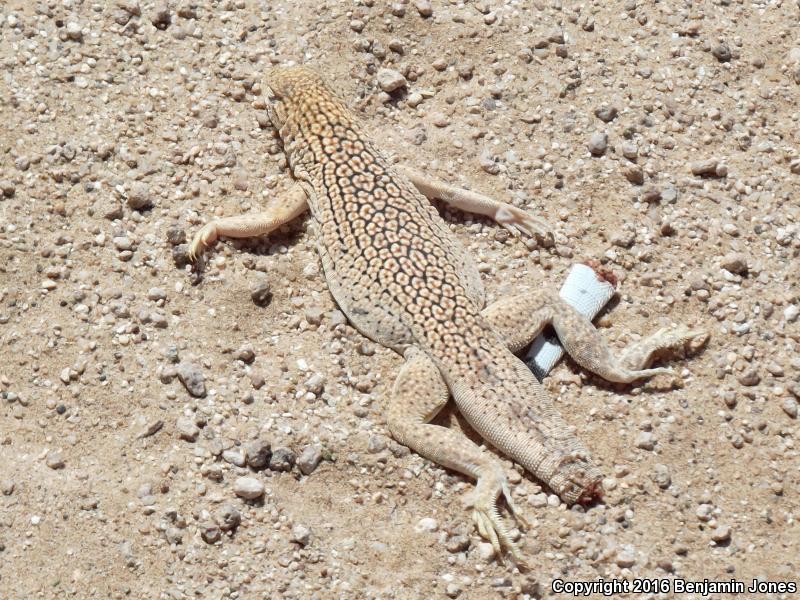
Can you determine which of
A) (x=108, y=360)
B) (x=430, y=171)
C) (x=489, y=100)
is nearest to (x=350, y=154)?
(x=430, y=171)

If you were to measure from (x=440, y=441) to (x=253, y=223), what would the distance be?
76.8 inches

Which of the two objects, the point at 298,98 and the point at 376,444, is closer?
the point at 376,444

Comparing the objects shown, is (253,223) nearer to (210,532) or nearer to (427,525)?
(210,532)

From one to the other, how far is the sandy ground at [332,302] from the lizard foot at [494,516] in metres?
0.09

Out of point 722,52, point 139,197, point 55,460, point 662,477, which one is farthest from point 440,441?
point 722,52

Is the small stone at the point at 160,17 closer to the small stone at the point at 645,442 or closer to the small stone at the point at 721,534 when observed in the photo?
the small stone at the point at 645,442

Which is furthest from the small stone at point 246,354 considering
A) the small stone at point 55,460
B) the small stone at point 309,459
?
the small stone at point 55,460

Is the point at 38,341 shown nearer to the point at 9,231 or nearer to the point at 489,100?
the point at 9,231

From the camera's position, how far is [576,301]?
19.4ft


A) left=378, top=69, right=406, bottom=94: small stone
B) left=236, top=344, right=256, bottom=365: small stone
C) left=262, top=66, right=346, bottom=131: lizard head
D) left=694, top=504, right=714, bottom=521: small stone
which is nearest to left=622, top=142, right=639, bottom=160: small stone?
left=378, top=69, right=406, bottom=94: small stone

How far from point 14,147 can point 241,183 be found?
1.58 metres

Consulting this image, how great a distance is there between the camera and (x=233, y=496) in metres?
5.32

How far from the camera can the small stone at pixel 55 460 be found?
5.45 meters

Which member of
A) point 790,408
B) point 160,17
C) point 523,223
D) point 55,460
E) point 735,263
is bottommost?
point 55,460
